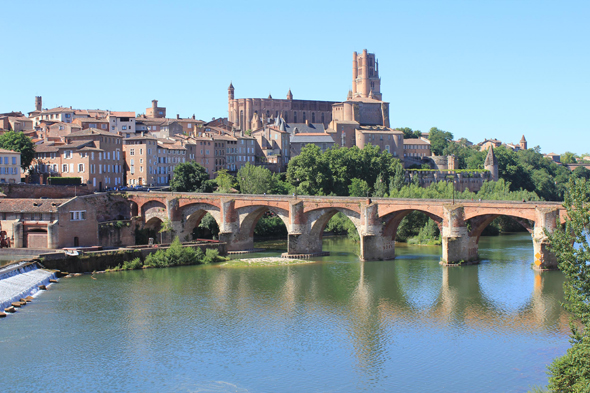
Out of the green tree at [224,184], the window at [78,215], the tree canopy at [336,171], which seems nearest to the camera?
the window at [78,215]

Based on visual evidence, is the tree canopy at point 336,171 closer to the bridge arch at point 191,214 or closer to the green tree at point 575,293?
the bridge arch at point 191,214

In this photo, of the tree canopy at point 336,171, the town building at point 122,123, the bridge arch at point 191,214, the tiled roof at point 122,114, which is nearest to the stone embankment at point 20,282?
the bridge arch at point 191,214

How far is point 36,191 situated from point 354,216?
25624 millimetres

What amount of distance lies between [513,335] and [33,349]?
2002 cm

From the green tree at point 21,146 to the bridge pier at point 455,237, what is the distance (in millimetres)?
40665

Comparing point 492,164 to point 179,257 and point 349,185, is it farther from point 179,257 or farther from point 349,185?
point 179,257

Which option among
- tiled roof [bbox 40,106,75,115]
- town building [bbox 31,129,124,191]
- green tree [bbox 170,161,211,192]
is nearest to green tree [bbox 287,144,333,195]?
green tree [bbox 170,161,211,192]

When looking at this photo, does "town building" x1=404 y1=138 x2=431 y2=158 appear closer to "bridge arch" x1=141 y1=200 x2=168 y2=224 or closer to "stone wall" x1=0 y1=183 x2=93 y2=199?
"bridge arch" x1=141 y1=200 x2=168 y2=224

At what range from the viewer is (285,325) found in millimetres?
32344

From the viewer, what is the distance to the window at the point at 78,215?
1928 inches

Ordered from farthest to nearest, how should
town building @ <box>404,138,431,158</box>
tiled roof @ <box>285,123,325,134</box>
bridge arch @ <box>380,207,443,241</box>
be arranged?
town building @ <box>404,138,431,158</box>, tiled roof @ <box>285,123,325,134</box>, bridge arch @ <box>380,207,443,241</box>

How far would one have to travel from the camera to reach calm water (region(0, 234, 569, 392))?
25.4 m

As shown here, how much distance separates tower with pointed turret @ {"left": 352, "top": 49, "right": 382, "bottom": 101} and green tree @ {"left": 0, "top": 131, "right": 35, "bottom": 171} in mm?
77855

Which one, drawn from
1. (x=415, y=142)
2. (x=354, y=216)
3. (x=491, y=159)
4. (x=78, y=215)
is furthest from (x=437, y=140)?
(x=78, y=215)
